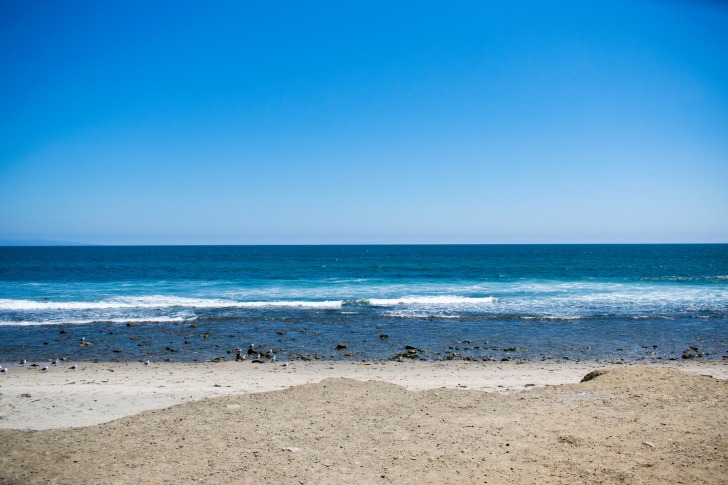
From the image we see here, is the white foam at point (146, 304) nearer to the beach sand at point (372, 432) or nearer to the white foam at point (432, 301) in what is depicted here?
the white foam at point (432, 301)

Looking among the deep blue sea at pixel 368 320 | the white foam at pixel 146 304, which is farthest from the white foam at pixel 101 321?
the white foam at pixel 146 304

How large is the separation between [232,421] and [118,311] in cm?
1960

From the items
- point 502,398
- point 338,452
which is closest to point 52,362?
point 338,452

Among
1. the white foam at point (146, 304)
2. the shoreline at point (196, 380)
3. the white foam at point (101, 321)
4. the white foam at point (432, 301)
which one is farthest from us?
the white foam at point (432, 301)

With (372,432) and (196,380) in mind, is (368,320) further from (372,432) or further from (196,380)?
(372,432)

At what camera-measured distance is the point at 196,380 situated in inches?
447

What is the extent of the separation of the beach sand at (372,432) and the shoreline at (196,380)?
73 millimetres

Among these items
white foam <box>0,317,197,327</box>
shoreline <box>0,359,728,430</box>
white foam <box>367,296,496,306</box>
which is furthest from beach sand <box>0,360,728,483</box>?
white foam <box>367,296,496,306</box>

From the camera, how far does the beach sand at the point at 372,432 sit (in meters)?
5.65

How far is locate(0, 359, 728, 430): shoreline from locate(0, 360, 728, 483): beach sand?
73mm

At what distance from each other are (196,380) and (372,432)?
6.33m

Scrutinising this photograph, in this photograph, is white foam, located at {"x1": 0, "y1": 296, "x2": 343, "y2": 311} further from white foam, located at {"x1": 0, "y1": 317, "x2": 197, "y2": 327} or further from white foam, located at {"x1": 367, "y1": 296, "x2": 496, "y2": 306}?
white foam, located at {"x1": 0, "y1": 317, "x2": 197, "y2": 327}

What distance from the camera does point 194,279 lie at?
40.5 m

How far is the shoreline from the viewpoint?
8.67 meters
